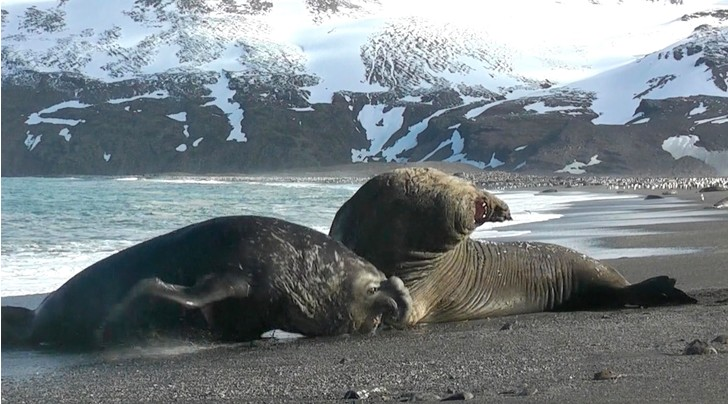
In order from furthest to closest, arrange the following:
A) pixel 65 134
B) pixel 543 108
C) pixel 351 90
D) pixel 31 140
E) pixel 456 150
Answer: pixel 351 90
pixel 65 134
pixel 543 108
pixel 31 140
pixel 456 150

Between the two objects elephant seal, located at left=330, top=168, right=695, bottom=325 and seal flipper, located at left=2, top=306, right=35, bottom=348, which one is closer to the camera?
seal flipper, located at left=2, top=306, right=35, bottom=348

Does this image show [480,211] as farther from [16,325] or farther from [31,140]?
[31,140]

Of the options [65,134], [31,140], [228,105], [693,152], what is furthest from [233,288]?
[228,105]

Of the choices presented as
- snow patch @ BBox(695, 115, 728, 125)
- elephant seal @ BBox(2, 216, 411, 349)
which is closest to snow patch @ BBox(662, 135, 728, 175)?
snow patch @ BBox(695, 115, 728, 125)

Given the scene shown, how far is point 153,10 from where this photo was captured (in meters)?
184

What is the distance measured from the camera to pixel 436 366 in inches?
245

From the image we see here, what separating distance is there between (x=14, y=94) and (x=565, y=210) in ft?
354

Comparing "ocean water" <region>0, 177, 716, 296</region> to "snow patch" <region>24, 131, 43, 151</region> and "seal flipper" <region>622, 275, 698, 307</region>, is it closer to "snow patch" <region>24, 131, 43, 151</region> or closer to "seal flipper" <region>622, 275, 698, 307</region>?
"seal flipper" <region>622, 275, 698, 307</region>

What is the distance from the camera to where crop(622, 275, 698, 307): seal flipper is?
9.23 metres

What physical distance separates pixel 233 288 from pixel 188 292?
293 mm

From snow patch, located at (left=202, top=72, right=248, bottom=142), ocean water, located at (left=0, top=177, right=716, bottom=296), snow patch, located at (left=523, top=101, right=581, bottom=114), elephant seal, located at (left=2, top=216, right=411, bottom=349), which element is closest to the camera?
elephant seal, located at (left=2, top=216, right=411, bottom=349)

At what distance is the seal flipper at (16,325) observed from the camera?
773cm

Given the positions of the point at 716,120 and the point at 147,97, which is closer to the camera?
the point at 716,120

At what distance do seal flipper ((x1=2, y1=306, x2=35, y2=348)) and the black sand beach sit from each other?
198 millimetres
